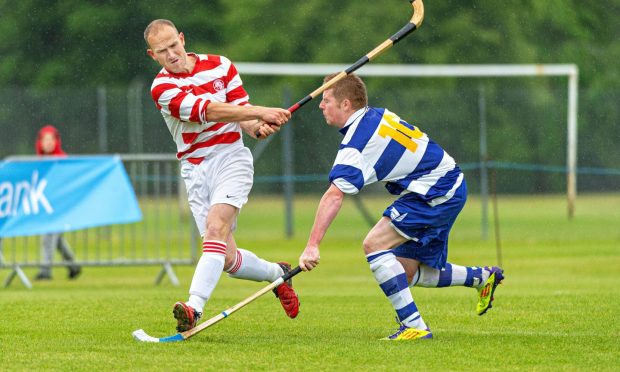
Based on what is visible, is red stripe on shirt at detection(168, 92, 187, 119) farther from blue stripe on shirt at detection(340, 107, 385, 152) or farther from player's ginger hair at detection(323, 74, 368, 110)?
blue stripe on shirt at detection(340, 107, 385, 152)

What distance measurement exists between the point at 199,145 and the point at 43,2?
1343 inches

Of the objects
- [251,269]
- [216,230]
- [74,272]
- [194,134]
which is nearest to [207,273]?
[216,230]

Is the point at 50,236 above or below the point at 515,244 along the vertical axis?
above

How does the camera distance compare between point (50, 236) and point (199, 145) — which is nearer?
point (199, 145)

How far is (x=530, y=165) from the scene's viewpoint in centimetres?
2545

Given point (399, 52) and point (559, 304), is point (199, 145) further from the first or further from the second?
point (399, 52)

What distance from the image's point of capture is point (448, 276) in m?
8.84

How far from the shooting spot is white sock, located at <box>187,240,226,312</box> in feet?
27.7

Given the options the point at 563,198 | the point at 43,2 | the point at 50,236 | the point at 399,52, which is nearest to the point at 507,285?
the point at 50,236

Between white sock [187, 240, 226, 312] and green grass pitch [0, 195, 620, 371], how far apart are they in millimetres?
262

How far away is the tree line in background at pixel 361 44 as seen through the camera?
24734 millimetres

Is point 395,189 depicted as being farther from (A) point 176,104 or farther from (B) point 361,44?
(B) point 361,44

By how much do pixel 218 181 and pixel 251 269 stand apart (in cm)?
82

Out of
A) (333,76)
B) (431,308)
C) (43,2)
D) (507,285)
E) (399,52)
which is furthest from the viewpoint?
(43,2)
